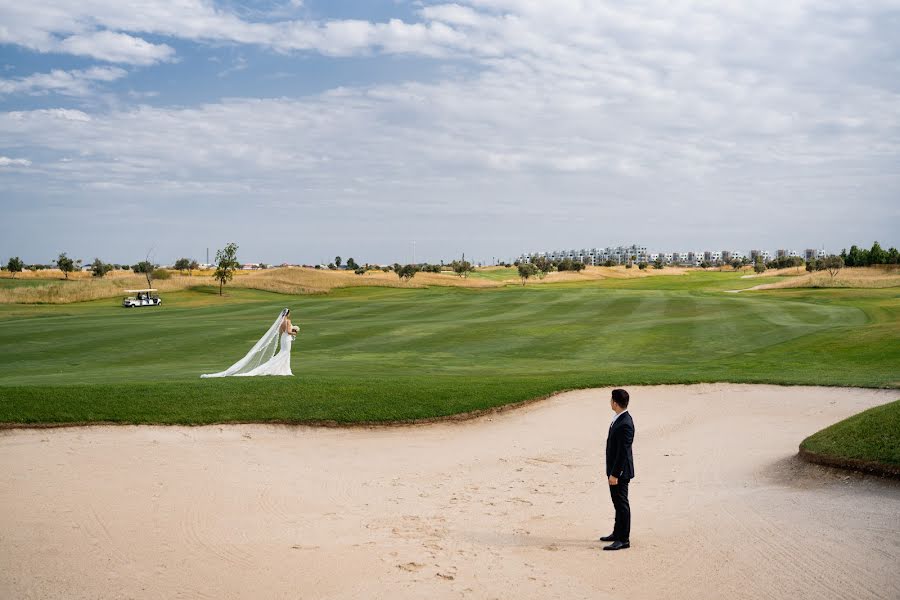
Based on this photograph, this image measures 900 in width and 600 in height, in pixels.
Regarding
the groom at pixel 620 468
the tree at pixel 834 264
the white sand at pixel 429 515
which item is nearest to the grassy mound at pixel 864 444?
the white sand at pixel 429 515

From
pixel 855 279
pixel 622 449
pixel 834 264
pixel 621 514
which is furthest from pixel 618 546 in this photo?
pixel 834 264

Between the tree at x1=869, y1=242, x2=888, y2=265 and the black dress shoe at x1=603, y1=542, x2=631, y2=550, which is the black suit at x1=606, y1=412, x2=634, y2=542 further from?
the tree at x1=869, y1=242, x2=888, y2=265

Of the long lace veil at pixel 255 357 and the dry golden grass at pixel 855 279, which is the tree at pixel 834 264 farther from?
the long lace veil at pixel 255 357

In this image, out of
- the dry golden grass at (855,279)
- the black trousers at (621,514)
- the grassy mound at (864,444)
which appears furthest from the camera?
the dry golden grass at (855,279)

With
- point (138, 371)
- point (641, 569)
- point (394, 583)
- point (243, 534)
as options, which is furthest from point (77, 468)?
point (138, 371)

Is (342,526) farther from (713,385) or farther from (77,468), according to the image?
(713,385)

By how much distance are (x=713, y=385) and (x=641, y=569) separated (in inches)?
559

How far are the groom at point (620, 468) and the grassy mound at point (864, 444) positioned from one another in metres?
4.97

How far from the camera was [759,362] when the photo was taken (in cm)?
2753

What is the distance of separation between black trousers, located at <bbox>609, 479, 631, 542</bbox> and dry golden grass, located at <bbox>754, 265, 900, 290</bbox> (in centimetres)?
8086

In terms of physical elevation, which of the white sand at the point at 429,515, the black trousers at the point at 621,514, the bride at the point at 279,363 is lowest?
the white sand at the point at 429,515

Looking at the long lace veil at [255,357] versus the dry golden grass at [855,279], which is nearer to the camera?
the long lace veil at [255,357]

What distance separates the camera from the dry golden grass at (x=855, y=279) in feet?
265

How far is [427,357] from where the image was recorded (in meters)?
29.0
